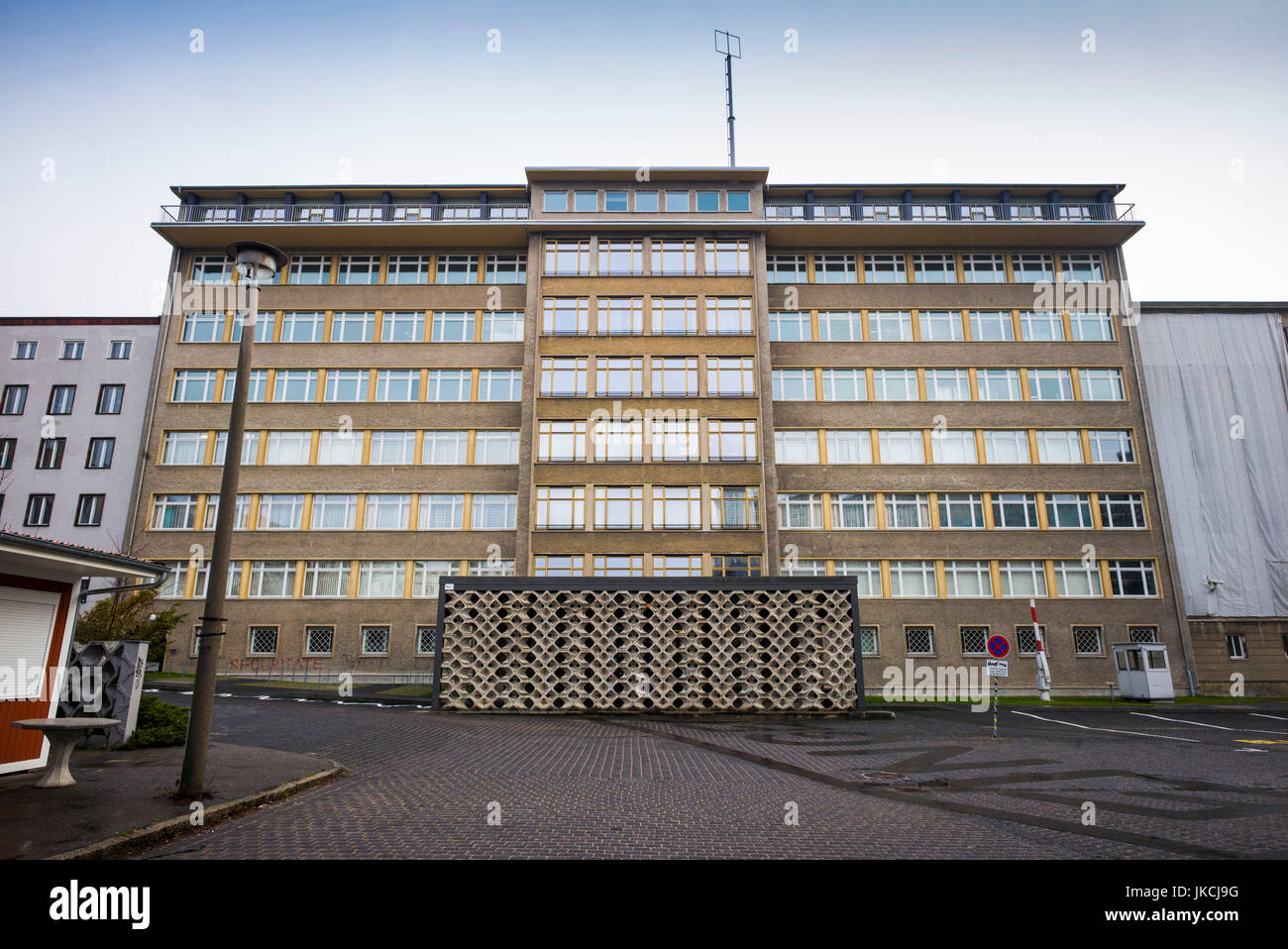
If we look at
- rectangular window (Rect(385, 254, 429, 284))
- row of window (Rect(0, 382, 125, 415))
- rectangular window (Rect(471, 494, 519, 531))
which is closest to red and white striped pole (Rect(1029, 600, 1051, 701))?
rectangular window (Rect(471, 494, 519, 531))

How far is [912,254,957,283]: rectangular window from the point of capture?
38812 millimetres

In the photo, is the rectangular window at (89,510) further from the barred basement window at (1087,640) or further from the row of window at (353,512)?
the barred basement window at (1087,640)

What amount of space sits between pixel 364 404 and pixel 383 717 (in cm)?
2015

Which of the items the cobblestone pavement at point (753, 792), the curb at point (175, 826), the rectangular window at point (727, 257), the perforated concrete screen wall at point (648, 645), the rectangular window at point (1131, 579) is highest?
the rectangular window at point (727, 257)

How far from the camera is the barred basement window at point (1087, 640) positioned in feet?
112

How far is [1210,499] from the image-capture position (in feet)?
122

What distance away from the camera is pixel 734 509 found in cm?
3425

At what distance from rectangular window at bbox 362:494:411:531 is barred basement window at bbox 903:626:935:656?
75.1 feet

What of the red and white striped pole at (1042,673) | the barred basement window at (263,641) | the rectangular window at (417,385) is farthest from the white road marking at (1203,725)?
the barred basement window at (263,641)

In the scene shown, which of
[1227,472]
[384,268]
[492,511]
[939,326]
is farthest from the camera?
[384,268]

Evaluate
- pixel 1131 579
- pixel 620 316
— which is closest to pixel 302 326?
pixel 620 316

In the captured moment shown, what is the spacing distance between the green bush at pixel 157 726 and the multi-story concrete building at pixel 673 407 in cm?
1920

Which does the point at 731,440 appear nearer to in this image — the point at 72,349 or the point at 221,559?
the point at 221,559

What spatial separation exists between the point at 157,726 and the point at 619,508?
21.9 meters
